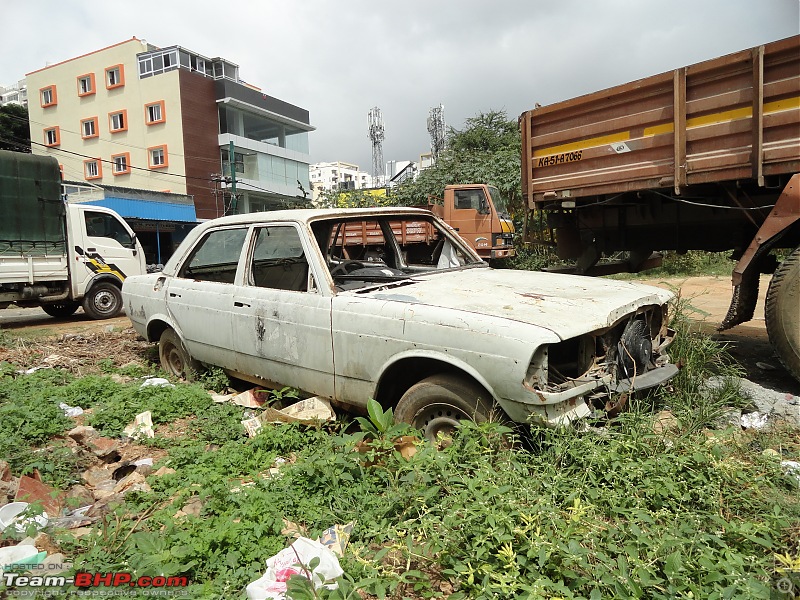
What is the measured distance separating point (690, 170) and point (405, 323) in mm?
2919

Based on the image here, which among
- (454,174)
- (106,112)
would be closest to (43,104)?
(106,112)

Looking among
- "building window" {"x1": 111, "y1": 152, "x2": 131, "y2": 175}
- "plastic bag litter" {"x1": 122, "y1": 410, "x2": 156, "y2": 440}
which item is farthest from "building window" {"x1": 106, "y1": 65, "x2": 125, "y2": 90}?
"plastic bag litter" {"x1": 122, "y1": 410, "x2": 156, "y2": 440}

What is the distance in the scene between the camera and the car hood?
2.79 metres

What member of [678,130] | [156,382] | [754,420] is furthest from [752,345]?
[156,382]

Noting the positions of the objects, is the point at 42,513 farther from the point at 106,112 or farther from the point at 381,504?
the point at 106,112

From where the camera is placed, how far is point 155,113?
32.7m

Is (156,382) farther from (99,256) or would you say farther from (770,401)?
(99,256)

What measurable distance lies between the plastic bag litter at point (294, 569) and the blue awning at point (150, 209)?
2439cm

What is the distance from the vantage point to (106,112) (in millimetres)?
34375

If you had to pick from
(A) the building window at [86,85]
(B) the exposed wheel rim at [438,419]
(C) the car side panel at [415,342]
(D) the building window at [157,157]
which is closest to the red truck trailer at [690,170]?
(C) the car side panel at [415,342]

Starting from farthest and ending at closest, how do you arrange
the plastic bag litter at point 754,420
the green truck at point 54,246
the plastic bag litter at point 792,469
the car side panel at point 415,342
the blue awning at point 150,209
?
the blue awning at point 150,209, the green truck at point 54,246, the plastic bag litter at point 754,420, the car side panel at point 415,342, the plastic bag litter at point 792,469

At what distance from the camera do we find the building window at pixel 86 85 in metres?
34.6

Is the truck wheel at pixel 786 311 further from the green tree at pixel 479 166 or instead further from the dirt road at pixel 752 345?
the green tree at pixel 479 166

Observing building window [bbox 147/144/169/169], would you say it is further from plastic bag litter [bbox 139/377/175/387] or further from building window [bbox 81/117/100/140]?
plastic bag litter [bbox 139/377/175/387]
